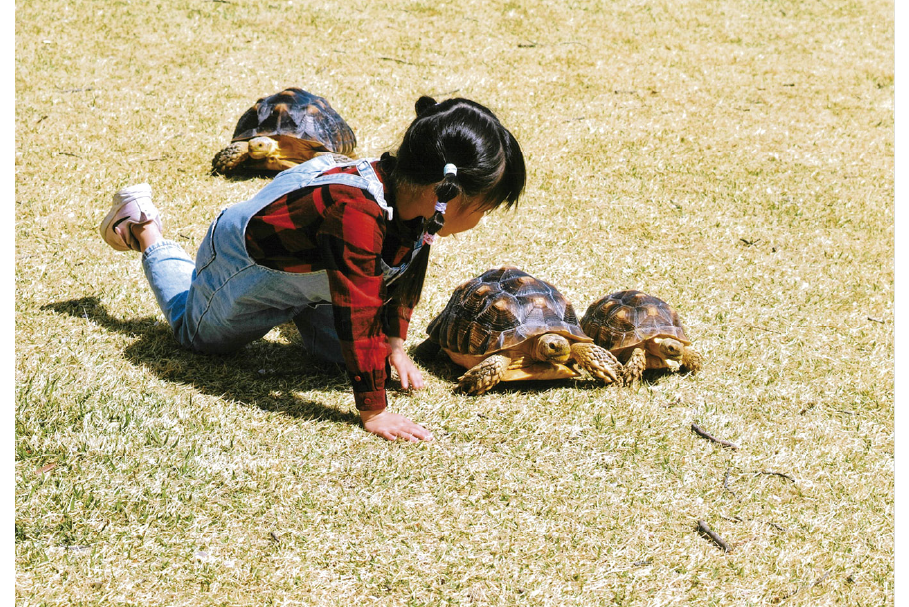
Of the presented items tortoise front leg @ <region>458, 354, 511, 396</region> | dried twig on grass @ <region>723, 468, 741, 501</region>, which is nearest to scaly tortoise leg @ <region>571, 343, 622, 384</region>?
tortoise front leg @ <region>458, 354, 511, 396</region>

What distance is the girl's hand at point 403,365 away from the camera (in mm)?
3705

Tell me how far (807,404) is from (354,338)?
2.39m

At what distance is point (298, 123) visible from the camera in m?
6.20

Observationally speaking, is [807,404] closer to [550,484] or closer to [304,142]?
[550,484]

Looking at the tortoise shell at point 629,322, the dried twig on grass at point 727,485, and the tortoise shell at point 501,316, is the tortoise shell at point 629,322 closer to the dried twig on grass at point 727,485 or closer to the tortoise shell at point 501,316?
the tortoise shell at point 501,316

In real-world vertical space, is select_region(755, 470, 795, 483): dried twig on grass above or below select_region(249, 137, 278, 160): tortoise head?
below

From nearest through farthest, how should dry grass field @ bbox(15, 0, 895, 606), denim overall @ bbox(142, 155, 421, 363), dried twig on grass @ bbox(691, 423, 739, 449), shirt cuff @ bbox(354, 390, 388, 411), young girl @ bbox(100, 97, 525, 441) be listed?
dry grass field @ bbox(15, 0, 895, 606)
young girl @ bbox(100, 97, 525, 441)
shirt cuff @ bbox(354, 390, 388, 411)
denim overall @ bbox(142, 155, 421, 363)
dried twig on grass @ bbox(691, 423, 739, 449)

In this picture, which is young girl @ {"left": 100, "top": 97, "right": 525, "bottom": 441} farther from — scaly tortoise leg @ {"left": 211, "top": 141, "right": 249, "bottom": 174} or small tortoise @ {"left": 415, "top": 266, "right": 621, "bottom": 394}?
scaly tortoise leg @ {"left": 211, "top": 141, "right": 249, "bottom": 174}

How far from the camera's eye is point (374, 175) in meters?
3.18

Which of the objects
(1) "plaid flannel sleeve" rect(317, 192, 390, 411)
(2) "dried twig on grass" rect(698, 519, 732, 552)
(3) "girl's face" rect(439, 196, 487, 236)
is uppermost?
(3) "girl's face" rect(439, 196, 487, 236)

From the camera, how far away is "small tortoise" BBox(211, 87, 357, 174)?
600 centimetres

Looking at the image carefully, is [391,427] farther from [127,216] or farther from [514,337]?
[127,216]

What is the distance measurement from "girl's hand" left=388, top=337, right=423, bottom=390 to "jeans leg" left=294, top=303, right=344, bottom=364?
24cm

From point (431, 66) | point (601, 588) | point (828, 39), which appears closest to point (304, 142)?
point (431, 66)
